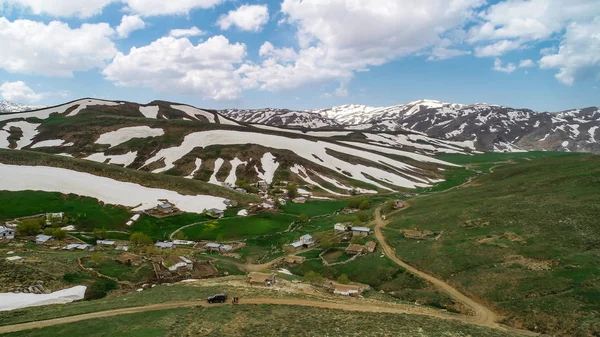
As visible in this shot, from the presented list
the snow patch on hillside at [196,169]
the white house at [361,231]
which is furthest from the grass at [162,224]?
the snow patch on hillside at [196,169]

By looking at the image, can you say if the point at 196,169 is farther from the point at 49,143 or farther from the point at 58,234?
the point at 49,143

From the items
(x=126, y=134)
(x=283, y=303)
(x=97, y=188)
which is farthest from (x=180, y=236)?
(x=126, y=134)

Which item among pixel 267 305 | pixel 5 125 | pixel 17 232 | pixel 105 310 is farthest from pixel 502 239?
pixel 5 125

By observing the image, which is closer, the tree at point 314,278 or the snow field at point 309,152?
the tree at point 314,278

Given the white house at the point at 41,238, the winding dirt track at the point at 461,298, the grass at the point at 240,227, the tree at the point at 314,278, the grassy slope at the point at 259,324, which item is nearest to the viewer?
the grassy slope at the point at 259,324

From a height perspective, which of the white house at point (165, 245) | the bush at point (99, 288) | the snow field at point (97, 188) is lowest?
the white house at point (165, 245)

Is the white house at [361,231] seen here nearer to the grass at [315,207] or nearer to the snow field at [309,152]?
the grass at [315,207]

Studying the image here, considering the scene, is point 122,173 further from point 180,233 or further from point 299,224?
point 299,224
